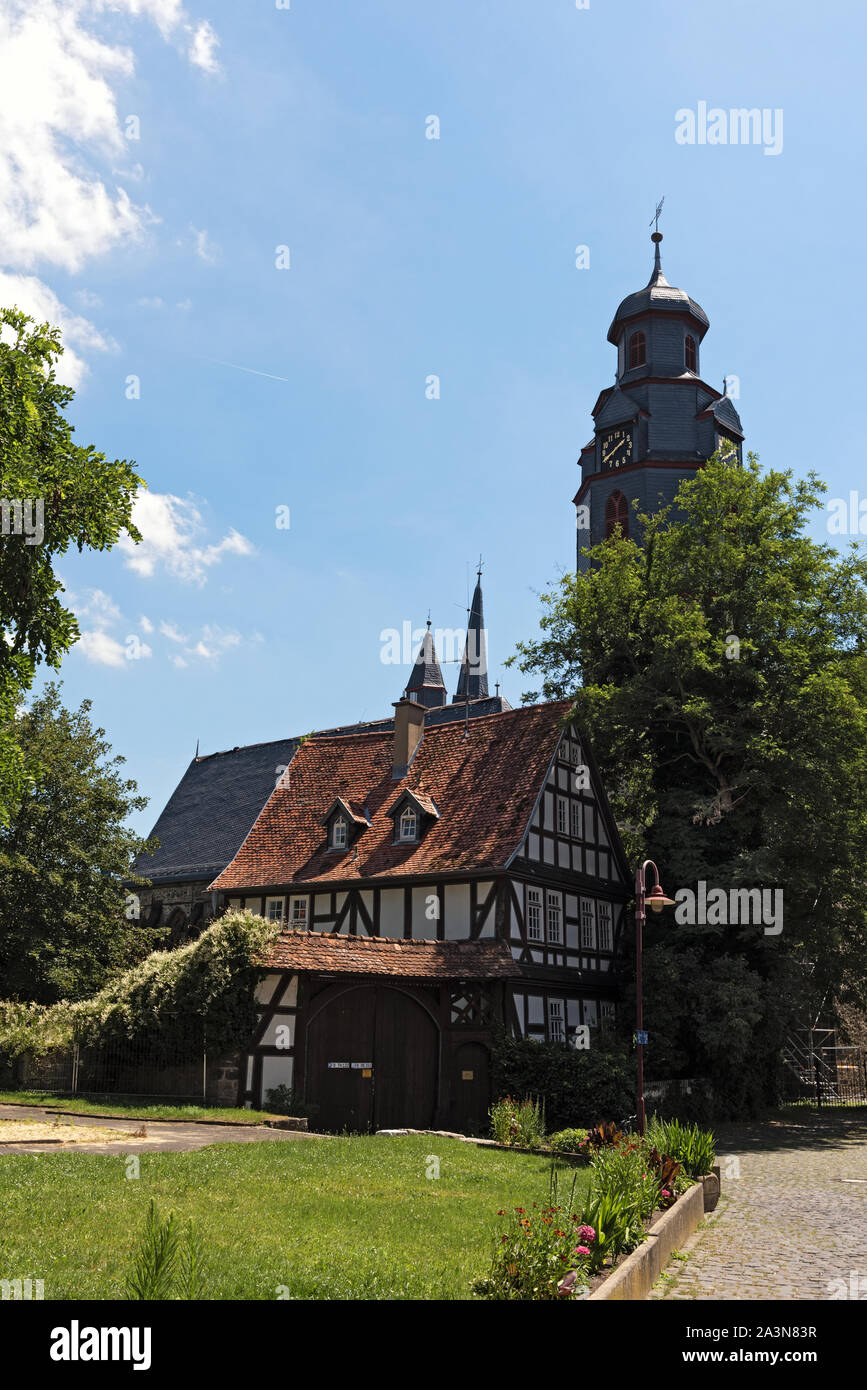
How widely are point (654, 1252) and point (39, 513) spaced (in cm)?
1551

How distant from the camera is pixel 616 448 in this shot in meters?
60.4

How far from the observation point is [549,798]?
2998 cm

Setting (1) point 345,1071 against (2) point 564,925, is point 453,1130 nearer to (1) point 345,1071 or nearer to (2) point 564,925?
(1) point 345,1071

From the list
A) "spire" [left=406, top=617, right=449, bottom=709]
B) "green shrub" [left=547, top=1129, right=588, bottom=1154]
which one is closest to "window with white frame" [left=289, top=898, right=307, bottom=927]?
"green shrub" [left=547, top=1129, right=588, bottom=1154]

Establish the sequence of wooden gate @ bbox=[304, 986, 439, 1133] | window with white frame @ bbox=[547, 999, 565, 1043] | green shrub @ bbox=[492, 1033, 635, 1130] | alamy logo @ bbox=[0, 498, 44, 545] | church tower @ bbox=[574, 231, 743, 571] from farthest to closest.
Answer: church tower @ bbox=[574, 231, 743, 571] → window with white frame @ bbox=[547, 999, 565, 1043] → wooden gate @ bbox=[304, 986, 439, 1133] → green shrub @ bbox=[492, 1033, 635, 1130] → alamy logo @ bbox=[0, 498, 44, 545]

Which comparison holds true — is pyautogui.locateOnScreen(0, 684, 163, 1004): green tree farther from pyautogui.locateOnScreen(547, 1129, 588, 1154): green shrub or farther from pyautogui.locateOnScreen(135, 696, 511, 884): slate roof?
pyautogui.locateOnScreen(547, 1129, 588, 1154): green shrub

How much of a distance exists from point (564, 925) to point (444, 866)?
12.5ft

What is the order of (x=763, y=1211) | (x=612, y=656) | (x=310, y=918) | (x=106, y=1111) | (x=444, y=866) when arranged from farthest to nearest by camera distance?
(x=612, y=656) < (x=310, y=918) < (x=444, y=866) < (x=106, y=1111) < (x=763, y=1211)

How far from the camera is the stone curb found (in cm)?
856

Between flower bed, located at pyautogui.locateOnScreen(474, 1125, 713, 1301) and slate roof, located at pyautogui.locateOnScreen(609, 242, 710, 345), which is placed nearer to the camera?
flower bed, located at pyautogui.locateOnScreen(474, 1125, 713, 1301)

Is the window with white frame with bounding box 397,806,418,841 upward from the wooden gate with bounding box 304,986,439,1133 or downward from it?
upward

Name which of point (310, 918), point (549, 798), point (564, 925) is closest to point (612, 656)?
point (549, 798)

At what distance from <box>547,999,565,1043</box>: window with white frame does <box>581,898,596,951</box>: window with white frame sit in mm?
2350
